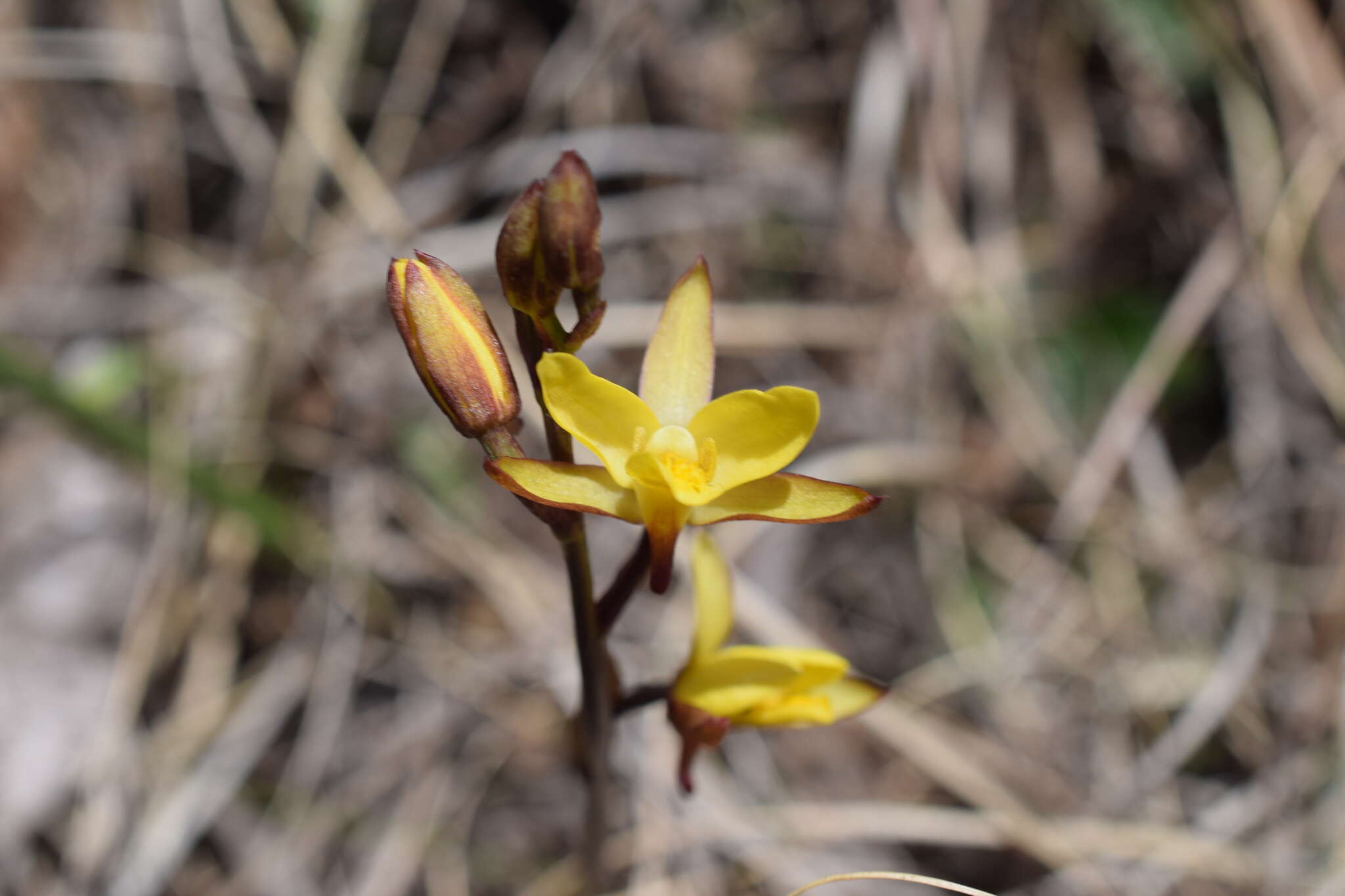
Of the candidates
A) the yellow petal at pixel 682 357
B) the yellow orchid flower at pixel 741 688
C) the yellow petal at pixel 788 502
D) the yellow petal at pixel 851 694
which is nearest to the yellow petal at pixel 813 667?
the yellow orchid flower at pixel 741 688

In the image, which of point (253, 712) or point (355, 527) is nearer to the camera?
point (253, 712)

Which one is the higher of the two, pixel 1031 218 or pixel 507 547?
pixel 1031 218

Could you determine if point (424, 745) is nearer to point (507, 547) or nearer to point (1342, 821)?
point (507, 547)

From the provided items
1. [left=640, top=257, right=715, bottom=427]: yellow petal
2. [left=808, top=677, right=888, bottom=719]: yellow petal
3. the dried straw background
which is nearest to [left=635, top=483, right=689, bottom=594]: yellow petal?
[left=640, top=257, right=715, bottom=427]: yellow petal

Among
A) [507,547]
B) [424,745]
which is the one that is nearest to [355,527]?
[507,547]

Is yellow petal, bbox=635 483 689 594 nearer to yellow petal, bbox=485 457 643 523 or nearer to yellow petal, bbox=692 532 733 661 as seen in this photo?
yellow petal, bbox=485 457 643 523
